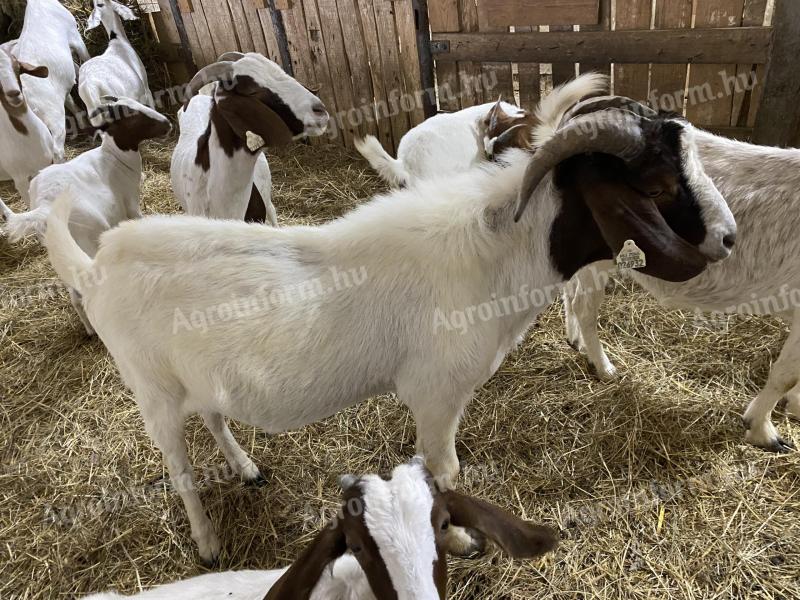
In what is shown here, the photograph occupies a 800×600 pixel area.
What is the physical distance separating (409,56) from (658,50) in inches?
100.0

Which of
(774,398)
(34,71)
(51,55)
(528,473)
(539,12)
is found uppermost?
(51,55)

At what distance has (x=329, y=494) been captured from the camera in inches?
113

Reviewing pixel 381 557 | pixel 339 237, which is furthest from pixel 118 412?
pixel 381 557

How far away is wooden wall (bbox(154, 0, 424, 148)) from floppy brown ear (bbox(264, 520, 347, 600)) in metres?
5.24

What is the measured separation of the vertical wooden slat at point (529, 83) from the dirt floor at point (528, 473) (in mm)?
2350

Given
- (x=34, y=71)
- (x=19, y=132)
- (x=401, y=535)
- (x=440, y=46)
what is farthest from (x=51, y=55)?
(x=401, y=535)

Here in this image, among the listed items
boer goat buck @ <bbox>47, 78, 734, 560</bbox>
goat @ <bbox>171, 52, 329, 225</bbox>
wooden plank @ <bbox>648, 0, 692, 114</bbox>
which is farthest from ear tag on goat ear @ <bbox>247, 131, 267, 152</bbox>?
wooden plank @ <bbox>648, 0, 692, 114</bbox>

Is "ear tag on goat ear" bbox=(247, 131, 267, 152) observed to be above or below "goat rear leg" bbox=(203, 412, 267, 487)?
above

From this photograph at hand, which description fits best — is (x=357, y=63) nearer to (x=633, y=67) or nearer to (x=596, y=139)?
(x=633, y=67)

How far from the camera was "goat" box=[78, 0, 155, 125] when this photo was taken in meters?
6.62

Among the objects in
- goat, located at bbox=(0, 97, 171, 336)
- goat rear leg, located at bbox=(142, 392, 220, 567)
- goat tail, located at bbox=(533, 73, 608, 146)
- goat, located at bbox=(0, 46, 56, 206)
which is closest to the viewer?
goat rear leg, located at bbox=(142, 392, 220, 567)

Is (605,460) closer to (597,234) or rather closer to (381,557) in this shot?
(597,234)

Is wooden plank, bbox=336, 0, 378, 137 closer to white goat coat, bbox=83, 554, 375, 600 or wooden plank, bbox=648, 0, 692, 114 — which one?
wooden plank, bbox=648, 0, 692, 114

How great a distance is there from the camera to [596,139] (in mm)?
1720
